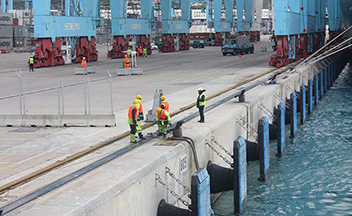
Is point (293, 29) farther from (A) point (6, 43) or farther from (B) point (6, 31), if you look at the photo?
(A) point (6, 43)

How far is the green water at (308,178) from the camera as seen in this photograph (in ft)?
68.4

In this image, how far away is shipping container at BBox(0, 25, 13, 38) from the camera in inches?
4944

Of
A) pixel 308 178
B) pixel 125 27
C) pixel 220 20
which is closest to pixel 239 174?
pixel 308 178

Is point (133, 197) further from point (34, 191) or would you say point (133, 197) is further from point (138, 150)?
point (138, 150)

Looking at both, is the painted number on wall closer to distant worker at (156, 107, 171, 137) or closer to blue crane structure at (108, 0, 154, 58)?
distant worker at (156, 107, 171, 137)

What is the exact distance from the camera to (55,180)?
1519cm

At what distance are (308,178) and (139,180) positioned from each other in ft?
39.0

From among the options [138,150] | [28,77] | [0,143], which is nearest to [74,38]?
[28,77]

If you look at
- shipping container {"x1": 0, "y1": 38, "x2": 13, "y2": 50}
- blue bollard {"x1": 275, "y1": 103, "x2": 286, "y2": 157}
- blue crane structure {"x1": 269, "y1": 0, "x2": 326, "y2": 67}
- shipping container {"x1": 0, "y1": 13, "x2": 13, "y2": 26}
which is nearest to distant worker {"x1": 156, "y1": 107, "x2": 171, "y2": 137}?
blue bollard {"x1": 275, "y1": 103, "x2": 286, "y2": 157}

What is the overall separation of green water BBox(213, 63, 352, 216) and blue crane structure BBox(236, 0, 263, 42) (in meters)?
99.1

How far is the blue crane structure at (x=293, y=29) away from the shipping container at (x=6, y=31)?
7476cm

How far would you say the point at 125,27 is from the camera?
8450 cm

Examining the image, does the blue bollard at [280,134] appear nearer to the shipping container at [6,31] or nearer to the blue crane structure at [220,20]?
the blue crane structure at [220,20]

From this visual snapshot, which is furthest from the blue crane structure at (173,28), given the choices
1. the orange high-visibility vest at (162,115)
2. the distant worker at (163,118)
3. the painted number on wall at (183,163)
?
the painted number on wall at (183,163)
